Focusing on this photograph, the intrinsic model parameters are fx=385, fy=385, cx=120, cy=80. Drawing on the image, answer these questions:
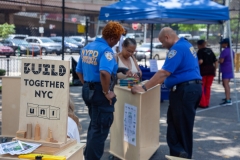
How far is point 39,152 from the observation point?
2969 mm

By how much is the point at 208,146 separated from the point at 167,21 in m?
5.68

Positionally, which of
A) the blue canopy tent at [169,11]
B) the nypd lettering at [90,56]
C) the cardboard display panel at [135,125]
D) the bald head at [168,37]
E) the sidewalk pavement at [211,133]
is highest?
the blue canopy tent at [169,11]

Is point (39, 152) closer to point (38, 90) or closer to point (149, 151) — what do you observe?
point (38, 90)

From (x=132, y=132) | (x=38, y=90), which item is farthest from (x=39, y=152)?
(x=132, y=132)

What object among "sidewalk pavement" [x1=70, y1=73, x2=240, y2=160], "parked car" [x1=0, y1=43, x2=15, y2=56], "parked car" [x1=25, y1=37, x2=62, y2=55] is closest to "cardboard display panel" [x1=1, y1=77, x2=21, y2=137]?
"sidewalk pavement" [x1=70, y1=73, x2=240, y2=160]

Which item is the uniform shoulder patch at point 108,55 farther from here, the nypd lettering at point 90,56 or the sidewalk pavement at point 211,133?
the sidewalk pavement at point 211,133

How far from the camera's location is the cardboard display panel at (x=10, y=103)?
5.46 m

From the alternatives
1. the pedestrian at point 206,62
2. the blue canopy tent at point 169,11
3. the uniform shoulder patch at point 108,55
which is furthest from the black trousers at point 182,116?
the pedestrian at point 206,62

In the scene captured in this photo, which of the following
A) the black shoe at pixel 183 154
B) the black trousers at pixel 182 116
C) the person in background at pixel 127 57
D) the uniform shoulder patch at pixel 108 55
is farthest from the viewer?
the person in background at pixel 127 57

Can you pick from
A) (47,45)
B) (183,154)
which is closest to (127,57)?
(183,154)

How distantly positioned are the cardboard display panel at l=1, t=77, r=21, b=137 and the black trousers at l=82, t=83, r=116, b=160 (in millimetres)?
1434

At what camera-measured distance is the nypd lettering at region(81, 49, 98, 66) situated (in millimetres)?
4348

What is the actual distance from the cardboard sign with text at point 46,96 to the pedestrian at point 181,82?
166cm

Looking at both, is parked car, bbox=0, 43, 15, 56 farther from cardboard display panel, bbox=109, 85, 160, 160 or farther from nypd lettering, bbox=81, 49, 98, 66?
nypd lettering, bbox=81, 49, 98, 66
